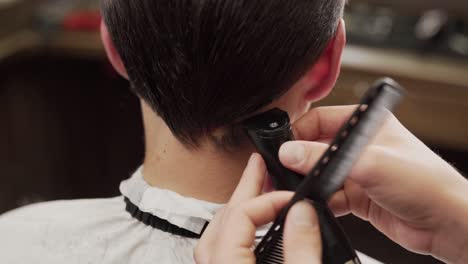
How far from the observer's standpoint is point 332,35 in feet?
3.10

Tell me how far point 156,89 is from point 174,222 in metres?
0.20

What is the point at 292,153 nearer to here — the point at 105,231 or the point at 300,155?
the point at 300,155

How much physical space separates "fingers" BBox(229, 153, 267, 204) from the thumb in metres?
0.09

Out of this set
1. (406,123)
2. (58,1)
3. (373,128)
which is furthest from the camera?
(58,1)

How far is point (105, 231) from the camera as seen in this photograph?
1.04m

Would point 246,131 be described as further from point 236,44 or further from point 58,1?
point 58,1

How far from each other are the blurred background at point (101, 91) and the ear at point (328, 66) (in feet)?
3.63

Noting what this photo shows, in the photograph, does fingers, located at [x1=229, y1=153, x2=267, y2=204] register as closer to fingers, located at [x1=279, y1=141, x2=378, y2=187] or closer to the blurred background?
fingers, located at [x1=279, y1=141, x2=378, y2=187]

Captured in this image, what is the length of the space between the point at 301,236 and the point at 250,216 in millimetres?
81

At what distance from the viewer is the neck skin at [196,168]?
96cm

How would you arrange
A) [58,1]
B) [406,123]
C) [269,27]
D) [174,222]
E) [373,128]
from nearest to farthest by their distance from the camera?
1. [373,128]
2. [269,27]
3. [174,222]
4. [406,123]
5. [58,1]

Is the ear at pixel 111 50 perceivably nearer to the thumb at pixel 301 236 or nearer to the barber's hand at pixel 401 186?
the barber's hand at pixel 401 186

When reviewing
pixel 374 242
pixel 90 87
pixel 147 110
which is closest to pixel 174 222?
pixel 147 110

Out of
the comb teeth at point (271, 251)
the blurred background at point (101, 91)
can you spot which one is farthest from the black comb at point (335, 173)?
the blurred background at point (101, 91)
